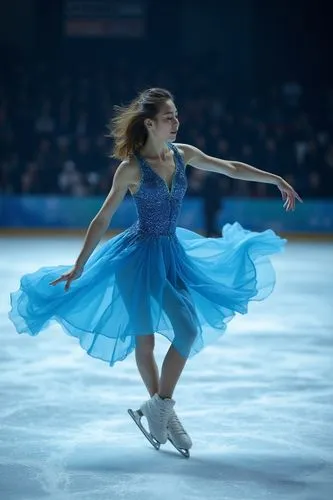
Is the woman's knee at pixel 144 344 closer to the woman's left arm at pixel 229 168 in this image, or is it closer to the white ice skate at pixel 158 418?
the white ice skate at pixel 158 418

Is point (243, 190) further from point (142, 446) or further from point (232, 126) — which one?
point (142, 446)

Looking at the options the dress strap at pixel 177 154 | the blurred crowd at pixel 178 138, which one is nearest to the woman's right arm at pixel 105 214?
the dress strap at pixel 177 154

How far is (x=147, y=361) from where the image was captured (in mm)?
4301

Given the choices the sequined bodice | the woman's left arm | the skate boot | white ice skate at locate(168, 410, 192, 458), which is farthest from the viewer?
the woman's left arm

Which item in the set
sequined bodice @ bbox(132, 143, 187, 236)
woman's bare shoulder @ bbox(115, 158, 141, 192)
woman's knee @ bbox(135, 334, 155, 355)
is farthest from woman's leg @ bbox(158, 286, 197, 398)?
woman's bare shoulder @ bbox(115, 158, 141, 192)

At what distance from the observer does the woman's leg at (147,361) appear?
14.0 feet

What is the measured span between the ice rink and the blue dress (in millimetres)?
440

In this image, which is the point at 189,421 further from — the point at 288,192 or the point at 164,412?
the point at 288,192

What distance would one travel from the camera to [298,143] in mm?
17828

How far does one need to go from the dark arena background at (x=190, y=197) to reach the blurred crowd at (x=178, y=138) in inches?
1.2

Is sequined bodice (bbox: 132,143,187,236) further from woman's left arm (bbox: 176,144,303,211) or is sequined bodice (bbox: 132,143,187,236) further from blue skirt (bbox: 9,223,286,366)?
woman's left arm (bbox: 176,144,303,211)

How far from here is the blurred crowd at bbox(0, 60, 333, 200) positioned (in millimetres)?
17016

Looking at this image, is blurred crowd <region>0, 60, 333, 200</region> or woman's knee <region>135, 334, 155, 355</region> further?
blurred crowd <region>0, 60, 333, 200</region>

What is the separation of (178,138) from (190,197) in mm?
1579
